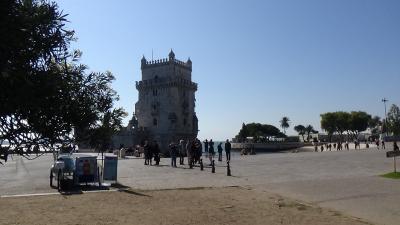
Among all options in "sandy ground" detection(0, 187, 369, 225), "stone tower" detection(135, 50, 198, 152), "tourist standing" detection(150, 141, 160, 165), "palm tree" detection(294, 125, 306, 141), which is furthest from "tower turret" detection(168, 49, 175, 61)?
"palm tree" detection(294, 125, 306, 141)

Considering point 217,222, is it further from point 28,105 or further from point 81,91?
point 28,105

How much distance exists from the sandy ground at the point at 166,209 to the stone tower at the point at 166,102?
78.9 m

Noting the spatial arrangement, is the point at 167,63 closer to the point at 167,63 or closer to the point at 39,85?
the point at 167,63

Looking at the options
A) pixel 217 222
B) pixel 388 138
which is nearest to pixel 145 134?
pixel 388 138

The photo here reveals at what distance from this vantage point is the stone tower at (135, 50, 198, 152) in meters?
95.6

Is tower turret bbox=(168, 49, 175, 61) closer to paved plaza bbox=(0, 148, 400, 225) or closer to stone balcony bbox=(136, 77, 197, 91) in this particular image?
stone balcony bbox=(136, 77, 197, 91)

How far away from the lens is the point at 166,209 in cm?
1234

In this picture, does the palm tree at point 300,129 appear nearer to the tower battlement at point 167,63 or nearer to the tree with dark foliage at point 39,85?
the tower battlement at point 167,63

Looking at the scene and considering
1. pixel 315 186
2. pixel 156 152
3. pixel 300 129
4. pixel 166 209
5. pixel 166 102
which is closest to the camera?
pixel 166 209

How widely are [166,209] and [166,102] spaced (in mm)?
84681

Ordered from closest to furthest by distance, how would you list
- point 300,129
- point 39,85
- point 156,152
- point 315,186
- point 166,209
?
point 39,85, point 166,209, point 315,186, point 156,152, point 300,129

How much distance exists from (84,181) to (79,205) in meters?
4.59

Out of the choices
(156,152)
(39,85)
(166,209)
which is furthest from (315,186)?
(156,152)

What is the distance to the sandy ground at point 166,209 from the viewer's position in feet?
Answer: 35.4
